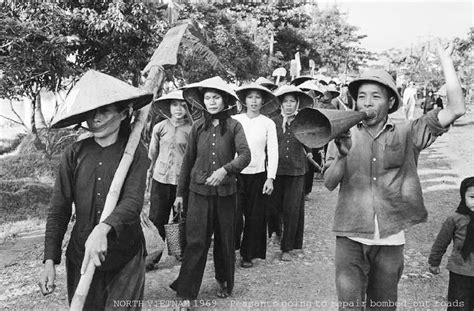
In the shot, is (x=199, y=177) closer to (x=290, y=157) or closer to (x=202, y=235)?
(x=202, y=235)

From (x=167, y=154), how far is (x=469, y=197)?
3.05 meters

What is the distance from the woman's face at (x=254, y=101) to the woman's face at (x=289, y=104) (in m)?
0.57

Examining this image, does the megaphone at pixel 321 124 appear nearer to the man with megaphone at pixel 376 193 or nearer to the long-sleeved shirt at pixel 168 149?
the man with megaphone at pixel 376 193

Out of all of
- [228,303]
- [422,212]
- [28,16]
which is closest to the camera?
[422,212]

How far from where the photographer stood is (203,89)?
4410mm

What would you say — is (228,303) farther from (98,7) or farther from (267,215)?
(98,7)

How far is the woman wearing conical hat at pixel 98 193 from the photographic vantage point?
8.76ft

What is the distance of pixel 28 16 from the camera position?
7637 mm

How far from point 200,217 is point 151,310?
3.15ft

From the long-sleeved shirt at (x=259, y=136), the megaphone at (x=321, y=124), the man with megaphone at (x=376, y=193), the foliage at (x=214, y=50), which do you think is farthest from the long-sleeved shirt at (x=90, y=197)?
the foliage at (x=214, y=50)

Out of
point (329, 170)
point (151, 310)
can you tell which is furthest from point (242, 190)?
point (329, 170)

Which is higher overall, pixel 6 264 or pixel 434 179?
pixel 434 179

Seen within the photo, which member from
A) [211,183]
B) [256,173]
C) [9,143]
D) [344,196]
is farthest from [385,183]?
[9,143]

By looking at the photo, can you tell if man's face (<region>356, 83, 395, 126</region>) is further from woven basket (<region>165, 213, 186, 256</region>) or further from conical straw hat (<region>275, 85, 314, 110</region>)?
conical straw hat (<region>275, 85, 314, 110</region>)
